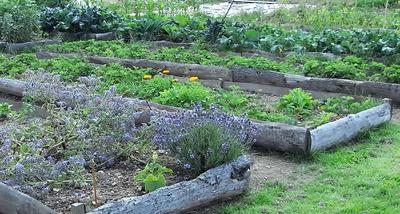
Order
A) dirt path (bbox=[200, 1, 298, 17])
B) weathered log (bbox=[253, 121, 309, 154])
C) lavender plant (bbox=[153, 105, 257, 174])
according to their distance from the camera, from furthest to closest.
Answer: dirt path (bbox=[200, 1, 298, 17]) → weathered log (bbox=[253, 121, 309, 154]) → lavender plant (bbox=[153, 105, 257, 174])

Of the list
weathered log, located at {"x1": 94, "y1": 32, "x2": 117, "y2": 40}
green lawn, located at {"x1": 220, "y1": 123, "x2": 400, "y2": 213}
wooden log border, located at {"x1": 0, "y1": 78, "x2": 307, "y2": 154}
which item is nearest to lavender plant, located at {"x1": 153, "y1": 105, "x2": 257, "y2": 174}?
green lawn, located at {"x1": 220, "y1": 123, "x2": 400, "y2": 213}

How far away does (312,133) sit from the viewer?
5.94 meters

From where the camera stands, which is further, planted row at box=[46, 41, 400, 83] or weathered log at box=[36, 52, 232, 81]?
weathered log at box=[36, 52, 232, 81]

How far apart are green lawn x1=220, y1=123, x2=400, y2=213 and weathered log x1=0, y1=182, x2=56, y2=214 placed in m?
1.39

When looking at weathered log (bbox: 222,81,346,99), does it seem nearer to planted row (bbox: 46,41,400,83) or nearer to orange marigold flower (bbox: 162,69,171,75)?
planted row (bbox: 46,41,400,83)

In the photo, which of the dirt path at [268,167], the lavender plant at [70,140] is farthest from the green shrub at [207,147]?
the lavender plant at [70,140]

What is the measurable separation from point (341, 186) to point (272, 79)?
342cm

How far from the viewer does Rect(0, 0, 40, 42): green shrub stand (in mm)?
12625

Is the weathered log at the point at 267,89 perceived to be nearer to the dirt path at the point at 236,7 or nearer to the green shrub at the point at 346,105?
the green shrub at the point at 346,105

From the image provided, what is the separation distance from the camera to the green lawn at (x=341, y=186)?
4.95m

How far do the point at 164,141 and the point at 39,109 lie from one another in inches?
100

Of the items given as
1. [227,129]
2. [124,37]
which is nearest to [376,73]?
[227,129]

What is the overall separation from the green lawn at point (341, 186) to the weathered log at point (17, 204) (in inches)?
54.6

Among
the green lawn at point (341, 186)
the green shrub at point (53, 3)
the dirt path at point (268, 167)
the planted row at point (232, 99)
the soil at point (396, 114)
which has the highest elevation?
the planted row at point (232, 99)
